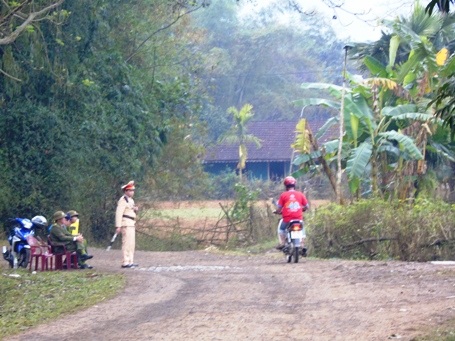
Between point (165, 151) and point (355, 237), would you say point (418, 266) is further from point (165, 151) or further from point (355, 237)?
point (165, 151)

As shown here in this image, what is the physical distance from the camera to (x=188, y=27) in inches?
1420

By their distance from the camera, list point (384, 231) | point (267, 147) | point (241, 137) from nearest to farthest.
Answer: point (384, 231) → point (241, 137) → point (267, 147)

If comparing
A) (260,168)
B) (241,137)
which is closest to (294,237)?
(241,137)

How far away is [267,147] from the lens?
55.6 metres

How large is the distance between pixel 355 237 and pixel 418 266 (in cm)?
445

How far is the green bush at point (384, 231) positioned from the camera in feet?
60.8

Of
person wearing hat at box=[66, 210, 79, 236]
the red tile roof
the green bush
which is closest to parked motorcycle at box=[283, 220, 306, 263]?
the green bush

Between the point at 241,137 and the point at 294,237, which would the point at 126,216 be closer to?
the point at 294,237

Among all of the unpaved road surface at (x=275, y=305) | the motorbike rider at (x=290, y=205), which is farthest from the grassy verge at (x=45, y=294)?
the motorbike rider at (x=290, y=205)

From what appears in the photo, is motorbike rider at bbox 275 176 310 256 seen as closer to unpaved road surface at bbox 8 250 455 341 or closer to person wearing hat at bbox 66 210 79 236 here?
unpaved road surface at bbox 8 250 455 341

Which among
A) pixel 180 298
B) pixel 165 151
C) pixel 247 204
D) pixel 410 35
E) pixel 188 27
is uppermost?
pixel 188 27

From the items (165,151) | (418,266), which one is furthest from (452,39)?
(418,266)

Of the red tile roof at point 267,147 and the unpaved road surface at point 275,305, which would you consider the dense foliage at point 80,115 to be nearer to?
the unpaved road surface at point 275,305

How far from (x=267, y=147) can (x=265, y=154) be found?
0.68 metres
